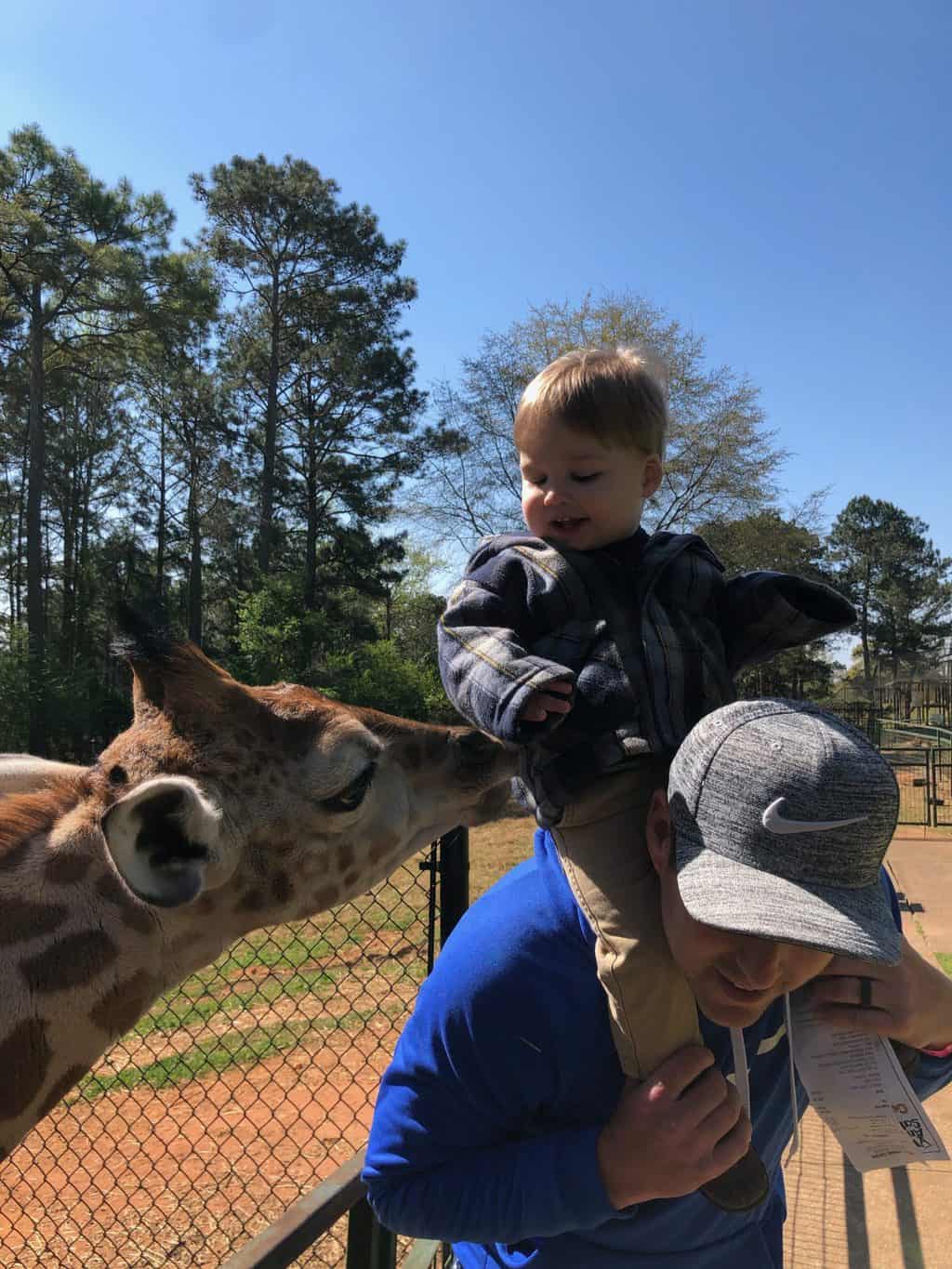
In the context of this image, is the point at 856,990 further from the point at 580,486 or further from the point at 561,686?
the point at 580,486

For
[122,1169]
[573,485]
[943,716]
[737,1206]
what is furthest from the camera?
[943,716]

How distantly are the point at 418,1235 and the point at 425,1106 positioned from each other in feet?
0.81

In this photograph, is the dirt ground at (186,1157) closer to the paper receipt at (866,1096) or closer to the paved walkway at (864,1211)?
the paved walkway at (864,1211)

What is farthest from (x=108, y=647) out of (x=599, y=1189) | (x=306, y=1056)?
(x=306, y=1056)

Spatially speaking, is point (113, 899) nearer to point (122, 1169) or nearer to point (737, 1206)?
point (737, 1206)

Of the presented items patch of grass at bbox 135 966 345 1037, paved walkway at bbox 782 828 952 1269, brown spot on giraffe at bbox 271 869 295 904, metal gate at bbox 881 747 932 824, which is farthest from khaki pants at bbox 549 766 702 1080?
metal gate at bbox 881 747 932 824

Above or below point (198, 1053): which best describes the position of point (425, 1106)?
above

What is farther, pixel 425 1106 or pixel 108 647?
pixel 108 647

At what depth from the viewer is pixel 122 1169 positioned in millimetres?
5895

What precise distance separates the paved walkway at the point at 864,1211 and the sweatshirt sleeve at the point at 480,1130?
338cm

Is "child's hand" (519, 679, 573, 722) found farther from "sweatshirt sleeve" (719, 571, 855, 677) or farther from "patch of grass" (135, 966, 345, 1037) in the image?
"patch of grass" (135, 966, 345, 1037)

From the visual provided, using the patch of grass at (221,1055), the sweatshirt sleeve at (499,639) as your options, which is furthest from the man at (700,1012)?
the patch of grass at (221,1055)

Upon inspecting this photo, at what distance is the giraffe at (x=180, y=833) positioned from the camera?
2041 mm

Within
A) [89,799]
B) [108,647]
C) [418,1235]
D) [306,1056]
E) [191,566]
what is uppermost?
[191,566]
